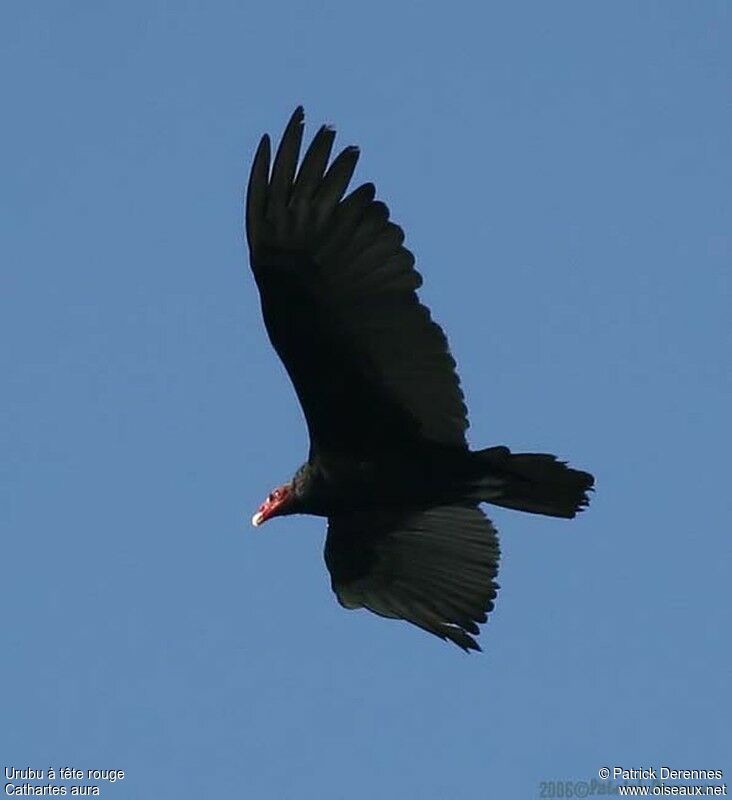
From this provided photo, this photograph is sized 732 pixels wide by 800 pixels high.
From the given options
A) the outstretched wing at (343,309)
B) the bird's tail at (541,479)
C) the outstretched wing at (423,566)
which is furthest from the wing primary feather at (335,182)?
the outstretched wing at (423,566)

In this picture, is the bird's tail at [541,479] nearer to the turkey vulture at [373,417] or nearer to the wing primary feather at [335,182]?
the turkey vulture at [373,417]

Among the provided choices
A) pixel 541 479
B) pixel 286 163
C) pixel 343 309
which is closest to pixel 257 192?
pixel 286 163

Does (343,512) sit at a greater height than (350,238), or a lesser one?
lesser

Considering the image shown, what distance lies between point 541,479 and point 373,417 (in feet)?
3.48

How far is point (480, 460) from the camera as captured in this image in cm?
1162

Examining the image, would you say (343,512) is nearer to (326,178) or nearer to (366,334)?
(366,334)

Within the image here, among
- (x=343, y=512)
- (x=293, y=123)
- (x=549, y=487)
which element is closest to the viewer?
(x=293, y=123)

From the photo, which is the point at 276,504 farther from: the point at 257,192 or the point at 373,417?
the point at 257,192

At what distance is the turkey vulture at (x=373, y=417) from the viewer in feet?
36.4

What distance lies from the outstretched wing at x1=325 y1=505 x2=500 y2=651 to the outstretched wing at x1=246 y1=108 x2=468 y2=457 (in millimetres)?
784

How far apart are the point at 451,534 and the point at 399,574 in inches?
16.0

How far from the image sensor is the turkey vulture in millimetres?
11109

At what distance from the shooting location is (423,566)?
12.5m

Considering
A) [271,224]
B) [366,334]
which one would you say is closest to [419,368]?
[366,334]
